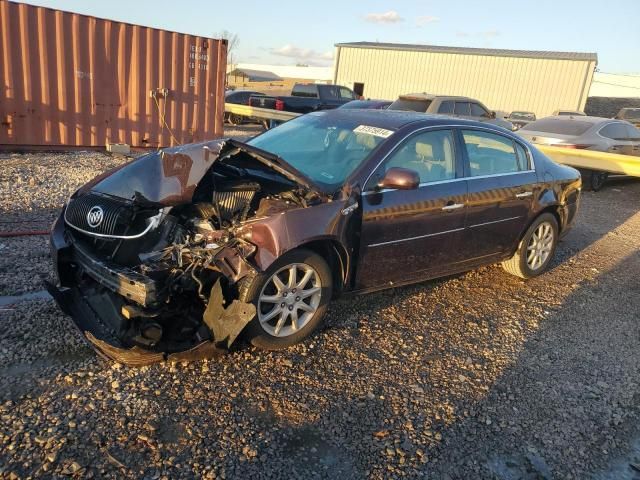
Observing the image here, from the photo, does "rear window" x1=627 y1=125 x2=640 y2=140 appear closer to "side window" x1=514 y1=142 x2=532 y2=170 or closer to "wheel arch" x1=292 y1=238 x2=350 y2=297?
"side window" x1=514 y1=142 x2=532 y2=170

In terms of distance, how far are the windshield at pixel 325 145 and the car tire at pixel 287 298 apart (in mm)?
623

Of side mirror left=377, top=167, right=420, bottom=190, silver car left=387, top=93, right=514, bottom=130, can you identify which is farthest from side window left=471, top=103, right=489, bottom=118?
side mirror left=377, top=167, right=420, bottom=190

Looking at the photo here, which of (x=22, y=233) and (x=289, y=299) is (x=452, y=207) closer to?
(x=289, y=299)

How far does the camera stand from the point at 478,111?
15289mm

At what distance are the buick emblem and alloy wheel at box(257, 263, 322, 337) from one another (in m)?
1.25

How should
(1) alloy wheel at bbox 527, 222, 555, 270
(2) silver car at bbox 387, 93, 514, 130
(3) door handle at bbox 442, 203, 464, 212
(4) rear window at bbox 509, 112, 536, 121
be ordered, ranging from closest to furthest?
(3) door handle at bbox 442, 203, 464, 212
(1) alloy wheel at bbox 527, 222, 555, 270
(2) silver car at bbox 387, 93, 514, 130
(4) rear window at bbox 509, 112, 536, 121

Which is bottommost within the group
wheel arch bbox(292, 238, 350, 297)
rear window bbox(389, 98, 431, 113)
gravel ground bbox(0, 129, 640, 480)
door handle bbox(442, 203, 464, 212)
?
gravel ground bbox(0, 129, 640, 480)

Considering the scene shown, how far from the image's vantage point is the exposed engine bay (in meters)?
3.33

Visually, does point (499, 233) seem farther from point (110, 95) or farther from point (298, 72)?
point (298, 72)

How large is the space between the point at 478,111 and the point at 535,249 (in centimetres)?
1051

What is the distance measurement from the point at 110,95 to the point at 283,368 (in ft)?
30.5

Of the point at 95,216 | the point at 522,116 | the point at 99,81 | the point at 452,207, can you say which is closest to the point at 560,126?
the point at 452,207

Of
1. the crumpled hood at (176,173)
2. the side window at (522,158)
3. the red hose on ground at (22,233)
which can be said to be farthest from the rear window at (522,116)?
the crumpled hood at (176,173)

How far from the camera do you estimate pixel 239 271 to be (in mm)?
3432
